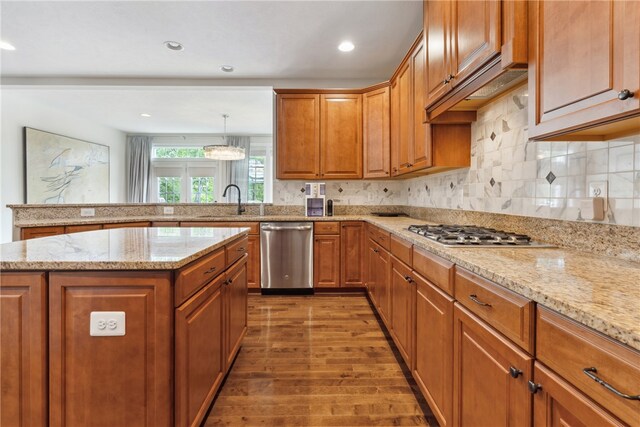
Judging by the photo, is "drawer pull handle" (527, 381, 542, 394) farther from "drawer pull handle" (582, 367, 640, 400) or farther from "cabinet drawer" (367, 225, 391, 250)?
"cabinet drawer" (367, 225, 391, 250)

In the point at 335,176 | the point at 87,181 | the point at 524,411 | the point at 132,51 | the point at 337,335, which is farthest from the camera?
the point at 87,181

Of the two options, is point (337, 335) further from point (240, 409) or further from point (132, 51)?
point (132, 51)

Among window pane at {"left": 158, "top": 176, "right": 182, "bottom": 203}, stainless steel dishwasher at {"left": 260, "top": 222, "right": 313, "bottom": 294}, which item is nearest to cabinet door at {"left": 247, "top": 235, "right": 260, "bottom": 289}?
stainless steel dishwasher at {"left": 260, "top": 222, "right": 313, "bottom": 294}

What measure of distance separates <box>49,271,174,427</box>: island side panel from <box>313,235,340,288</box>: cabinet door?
2.45 m

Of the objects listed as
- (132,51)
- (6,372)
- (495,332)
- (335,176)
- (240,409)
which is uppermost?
(132,51)

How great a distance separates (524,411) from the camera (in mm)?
811

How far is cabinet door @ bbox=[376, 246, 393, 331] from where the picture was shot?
2.33m

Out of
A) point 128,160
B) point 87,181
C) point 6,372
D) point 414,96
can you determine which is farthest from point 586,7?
point 128,160

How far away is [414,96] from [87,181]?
6093 mm

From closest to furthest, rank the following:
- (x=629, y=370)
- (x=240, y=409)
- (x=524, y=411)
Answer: (x=629, y=370), (x=524, y=411), (x=240, y=409)

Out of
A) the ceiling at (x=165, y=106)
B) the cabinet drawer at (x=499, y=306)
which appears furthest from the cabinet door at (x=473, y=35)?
the ceiling at (x=165, y=106)

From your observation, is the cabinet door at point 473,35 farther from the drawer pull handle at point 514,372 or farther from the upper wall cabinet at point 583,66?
the drawer pull handle at point 514,372

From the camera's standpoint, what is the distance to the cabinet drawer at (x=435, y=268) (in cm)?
126

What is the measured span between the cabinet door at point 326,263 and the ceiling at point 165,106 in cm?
211
